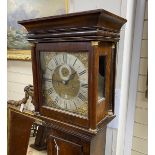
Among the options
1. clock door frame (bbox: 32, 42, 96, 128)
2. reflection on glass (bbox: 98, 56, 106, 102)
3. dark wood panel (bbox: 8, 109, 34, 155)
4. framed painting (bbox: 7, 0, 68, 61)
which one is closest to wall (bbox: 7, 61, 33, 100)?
framed painting (bbox: 7, 0, 68, 61)

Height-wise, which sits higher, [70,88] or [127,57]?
[127,57]

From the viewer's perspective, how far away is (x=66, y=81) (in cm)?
108

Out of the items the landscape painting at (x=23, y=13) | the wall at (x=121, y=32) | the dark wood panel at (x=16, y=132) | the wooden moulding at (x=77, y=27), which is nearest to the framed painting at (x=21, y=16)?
the landscape painting at (x=23, y=13)

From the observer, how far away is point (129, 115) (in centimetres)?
129

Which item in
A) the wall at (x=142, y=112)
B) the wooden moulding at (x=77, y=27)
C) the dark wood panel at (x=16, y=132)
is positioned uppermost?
the wooden moulding at (x=77, y=27)

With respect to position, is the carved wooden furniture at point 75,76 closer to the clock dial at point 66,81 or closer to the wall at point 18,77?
the clock dial at point 66,81

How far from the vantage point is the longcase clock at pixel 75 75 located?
94 centimetres

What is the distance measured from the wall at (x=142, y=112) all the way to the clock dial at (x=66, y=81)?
40 cm

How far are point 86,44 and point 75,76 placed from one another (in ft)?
0.60

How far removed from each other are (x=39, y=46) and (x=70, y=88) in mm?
290

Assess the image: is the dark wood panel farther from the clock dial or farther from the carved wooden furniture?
the clock dial

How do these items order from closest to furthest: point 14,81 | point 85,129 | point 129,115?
point 85,129 < point 129,115 < point 14,81

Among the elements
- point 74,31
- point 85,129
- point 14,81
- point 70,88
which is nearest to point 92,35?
point 74,31
